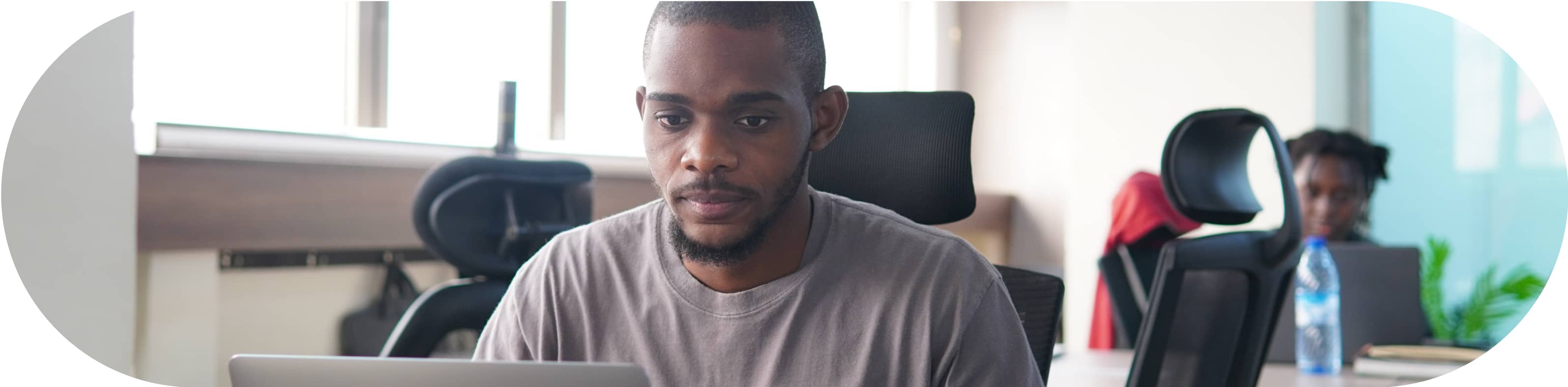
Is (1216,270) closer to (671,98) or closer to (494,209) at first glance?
(671,98)

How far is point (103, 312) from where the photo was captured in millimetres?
1259

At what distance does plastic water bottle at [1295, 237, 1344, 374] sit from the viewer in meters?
2.06

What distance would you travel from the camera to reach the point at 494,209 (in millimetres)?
2385

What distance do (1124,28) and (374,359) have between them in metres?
4.17

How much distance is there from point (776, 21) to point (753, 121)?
0.09 metres

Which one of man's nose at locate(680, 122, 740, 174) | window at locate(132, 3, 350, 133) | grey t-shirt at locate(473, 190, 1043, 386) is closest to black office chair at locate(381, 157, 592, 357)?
window at locate(132, 3, 350, 133)

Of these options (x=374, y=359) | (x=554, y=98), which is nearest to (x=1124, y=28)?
(x=554, y=98)

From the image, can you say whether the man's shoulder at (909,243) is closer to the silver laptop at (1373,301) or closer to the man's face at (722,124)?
the man's face at (722,124)

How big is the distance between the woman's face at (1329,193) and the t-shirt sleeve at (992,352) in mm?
1976

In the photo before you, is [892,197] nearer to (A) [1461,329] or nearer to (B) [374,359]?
(B) [374,359]

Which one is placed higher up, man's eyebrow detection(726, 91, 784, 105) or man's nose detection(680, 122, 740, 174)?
man's eyebrow detection(726, 91, 784, 105)

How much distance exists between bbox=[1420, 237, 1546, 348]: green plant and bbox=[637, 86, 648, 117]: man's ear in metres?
3.93

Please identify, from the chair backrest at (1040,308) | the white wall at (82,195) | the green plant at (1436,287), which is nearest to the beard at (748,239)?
the chair backrest at (1040,308)

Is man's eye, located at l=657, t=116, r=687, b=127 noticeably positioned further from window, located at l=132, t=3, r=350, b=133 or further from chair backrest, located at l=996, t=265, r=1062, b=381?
window, located at l=132, t=3, r=350, b=133
